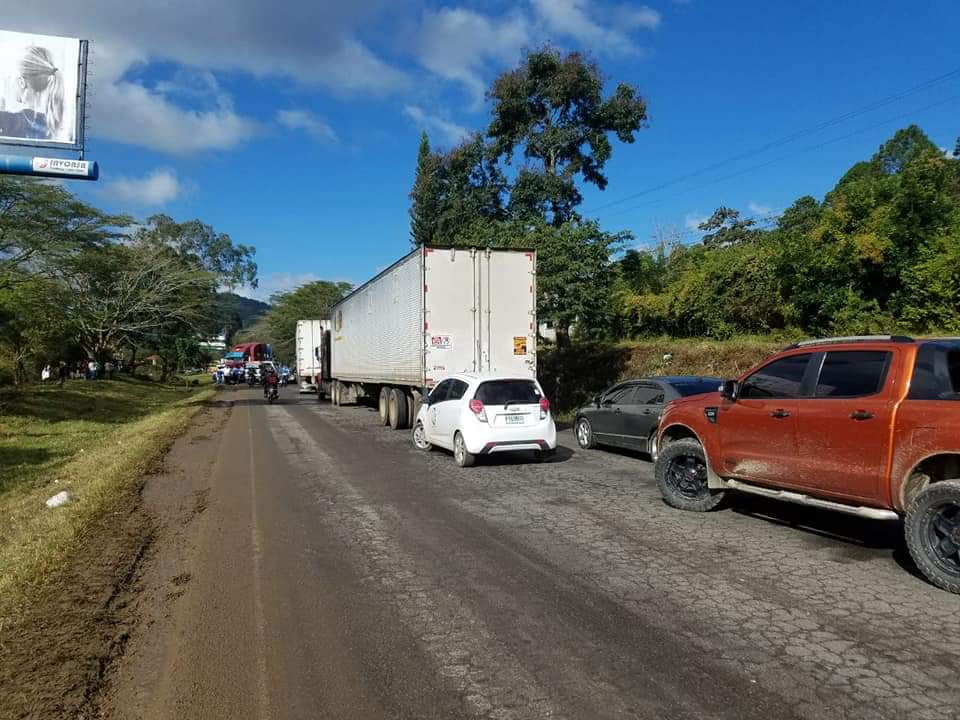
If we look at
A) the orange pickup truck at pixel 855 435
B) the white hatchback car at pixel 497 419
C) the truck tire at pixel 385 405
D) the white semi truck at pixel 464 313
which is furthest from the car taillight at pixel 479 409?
the truck tire at pixel 385 405

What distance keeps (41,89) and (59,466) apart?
10.5m

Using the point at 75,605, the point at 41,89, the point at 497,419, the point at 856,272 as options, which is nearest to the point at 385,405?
the point at 497,419

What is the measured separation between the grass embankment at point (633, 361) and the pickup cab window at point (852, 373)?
11085 mm

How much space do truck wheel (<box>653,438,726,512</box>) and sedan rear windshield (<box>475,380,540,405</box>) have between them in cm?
361

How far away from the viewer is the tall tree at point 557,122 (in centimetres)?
3114

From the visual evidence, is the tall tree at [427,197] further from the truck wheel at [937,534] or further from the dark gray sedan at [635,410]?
the truck wheel at [937,534]

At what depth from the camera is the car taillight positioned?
37.0ft

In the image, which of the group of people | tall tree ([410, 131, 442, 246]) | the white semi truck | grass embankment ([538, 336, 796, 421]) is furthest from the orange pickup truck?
the group of people

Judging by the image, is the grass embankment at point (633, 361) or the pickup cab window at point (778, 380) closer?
the pickup cab window at point (778, 380)

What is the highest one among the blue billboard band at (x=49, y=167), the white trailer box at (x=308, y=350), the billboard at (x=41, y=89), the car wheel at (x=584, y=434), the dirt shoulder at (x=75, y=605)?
the billboard at (x=41, y=89)

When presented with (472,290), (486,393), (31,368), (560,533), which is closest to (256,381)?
(31,368)

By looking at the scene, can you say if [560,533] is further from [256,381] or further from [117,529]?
[256,381]

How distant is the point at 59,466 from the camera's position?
487 inches

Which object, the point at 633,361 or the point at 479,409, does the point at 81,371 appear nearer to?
the point at 633,361
